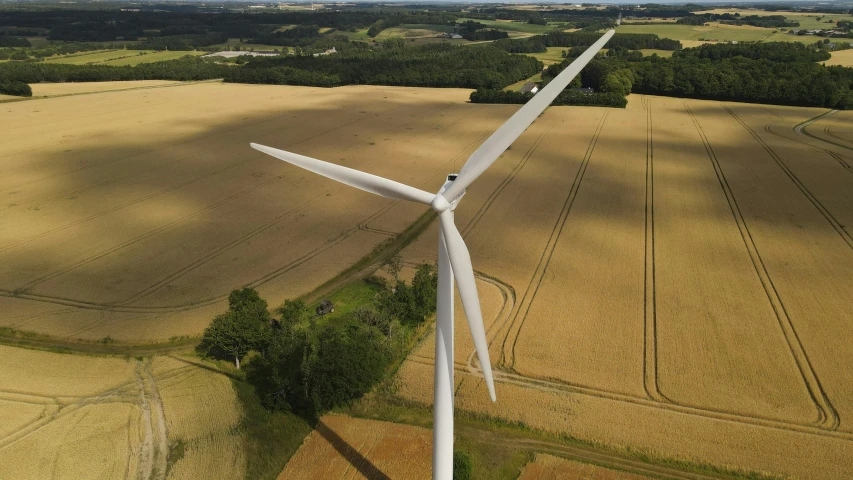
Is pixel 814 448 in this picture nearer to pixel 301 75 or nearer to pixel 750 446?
pixel 750 446

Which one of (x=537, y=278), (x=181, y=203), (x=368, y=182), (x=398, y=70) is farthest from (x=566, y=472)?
(x=398, y=70)

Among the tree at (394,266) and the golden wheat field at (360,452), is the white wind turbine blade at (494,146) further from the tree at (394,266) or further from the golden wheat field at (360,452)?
the tree at (394,266)

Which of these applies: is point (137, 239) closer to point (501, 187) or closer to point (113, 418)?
point (113, 418)

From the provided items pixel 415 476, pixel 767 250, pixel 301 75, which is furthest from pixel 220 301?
pixel 301 75

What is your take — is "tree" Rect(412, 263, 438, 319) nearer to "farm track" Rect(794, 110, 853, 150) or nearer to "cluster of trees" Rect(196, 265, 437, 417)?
"cluster of trees" Rect(196, 265, 437, 417)

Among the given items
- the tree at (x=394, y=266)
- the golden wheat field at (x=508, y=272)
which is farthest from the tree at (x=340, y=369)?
the tree at (x=394, y=266)
